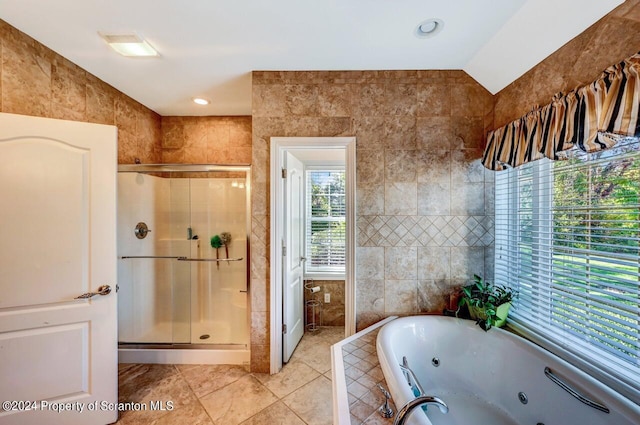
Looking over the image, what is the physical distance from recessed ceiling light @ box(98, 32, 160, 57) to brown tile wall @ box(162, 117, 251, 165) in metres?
1.14

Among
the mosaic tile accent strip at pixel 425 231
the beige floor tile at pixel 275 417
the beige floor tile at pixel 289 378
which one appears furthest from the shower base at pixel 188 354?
the mosaic tile accent strip at pixel 425 231

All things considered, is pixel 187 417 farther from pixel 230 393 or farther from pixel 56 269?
pixel 56 269

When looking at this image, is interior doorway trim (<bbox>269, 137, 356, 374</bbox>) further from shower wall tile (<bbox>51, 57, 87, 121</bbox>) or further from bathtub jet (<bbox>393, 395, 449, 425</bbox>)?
shower wall tile (<bbox>51, 57, 87, 121</bbox>)

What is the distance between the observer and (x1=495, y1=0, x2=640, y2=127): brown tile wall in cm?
107

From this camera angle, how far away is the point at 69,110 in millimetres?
1771

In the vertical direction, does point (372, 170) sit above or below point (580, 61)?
below

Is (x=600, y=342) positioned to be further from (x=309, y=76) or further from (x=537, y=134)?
(x=309, y=76)

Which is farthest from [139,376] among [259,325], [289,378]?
[289,378]

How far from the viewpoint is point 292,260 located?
220cm

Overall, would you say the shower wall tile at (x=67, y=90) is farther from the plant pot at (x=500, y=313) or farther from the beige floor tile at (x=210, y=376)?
the plant pot at (x=500, y=313)

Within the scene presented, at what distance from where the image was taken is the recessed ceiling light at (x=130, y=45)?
1.48m

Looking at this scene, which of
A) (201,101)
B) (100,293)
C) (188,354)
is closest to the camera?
(100,293)

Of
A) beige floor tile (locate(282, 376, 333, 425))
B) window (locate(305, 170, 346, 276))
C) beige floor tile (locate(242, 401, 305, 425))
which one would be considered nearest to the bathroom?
beige floor tile (locate(282, 376, 333, 425))

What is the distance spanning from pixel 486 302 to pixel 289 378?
159cm
